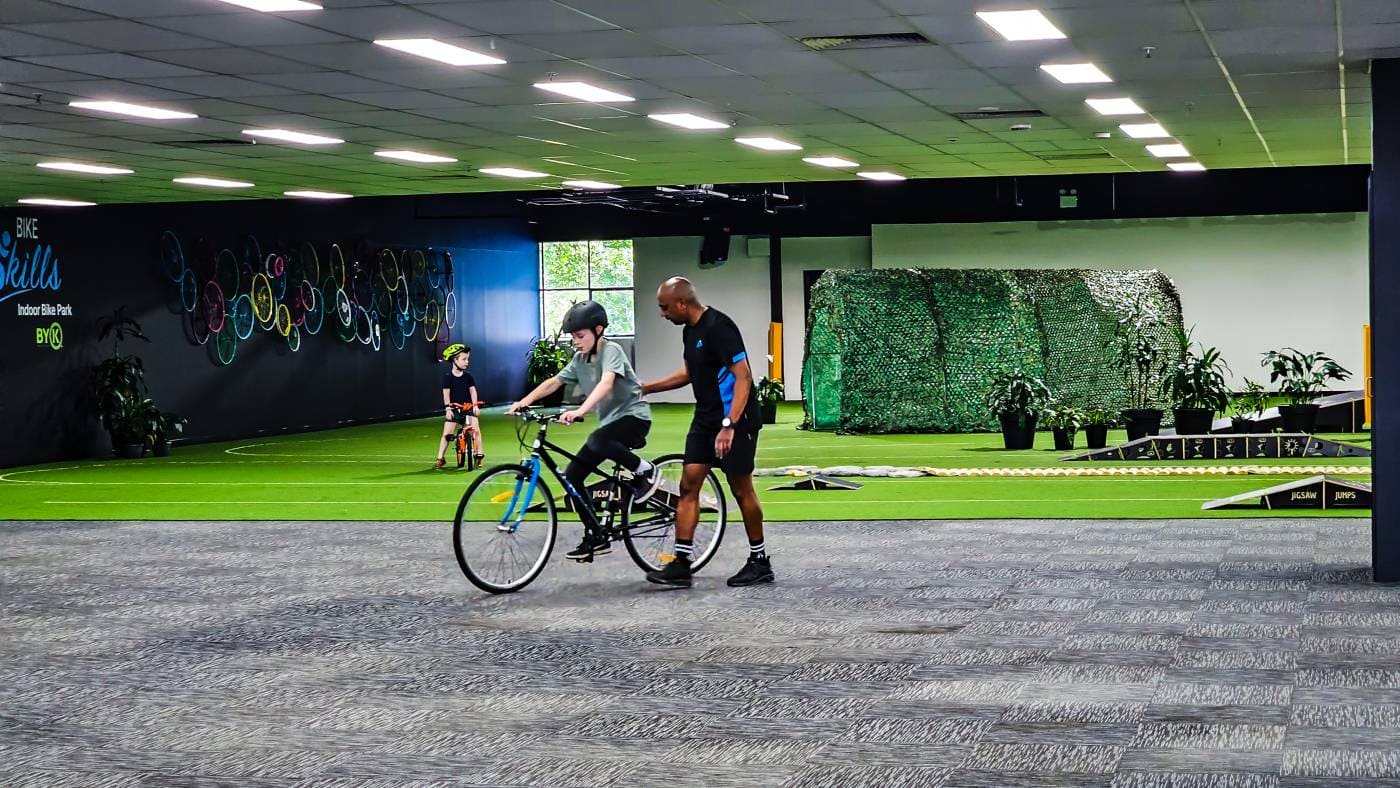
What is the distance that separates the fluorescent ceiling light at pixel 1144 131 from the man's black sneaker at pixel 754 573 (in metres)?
7.19

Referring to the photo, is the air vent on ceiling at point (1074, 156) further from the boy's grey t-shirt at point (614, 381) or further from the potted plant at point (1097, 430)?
the boy's grey t-shirt at point (614, 381)

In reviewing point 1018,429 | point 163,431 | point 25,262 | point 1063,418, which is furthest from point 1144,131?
point 25,262

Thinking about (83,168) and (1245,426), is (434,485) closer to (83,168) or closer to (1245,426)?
(83,168)

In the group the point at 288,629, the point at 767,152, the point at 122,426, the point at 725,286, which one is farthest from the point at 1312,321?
the point at 288,629

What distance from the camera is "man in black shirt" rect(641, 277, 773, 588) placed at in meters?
8.62

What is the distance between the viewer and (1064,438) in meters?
19.4

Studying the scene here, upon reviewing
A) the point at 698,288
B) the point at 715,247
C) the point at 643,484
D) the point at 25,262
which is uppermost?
the point at 715,247

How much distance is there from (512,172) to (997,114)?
233 inches

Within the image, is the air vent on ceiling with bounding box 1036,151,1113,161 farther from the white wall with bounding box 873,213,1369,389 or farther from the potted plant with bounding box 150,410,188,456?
the white wall with bounding box 873,213,1369,389

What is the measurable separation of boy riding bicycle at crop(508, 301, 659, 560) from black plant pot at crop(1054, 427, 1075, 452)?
1111 cm

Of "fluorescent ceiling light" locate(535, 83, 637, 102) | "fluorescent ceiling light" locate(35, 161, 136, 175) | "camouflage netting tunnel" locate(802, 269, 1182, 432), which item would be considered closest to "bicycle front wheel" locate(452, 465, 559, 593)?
"fluorescent ceiling light" locate(535, 83, 637, 102)

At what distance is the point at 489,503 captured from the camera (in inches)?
340

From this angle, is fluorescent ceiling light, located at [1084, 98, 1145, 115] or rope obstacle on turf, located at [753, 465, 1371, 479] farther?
rope obstacle on turf, located at [753, 465, 1371, 479]

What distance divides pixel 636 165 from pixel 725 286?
17.2 m
